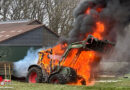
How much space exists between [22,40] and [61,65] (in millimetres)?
14011

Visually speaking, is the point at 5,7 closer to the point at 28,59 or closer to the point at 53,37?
the point at 53,37

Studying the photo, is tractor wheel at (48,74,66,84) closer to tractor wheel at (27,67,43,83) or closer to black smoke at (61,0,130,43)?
tractor wheel at (27,67,43,83)

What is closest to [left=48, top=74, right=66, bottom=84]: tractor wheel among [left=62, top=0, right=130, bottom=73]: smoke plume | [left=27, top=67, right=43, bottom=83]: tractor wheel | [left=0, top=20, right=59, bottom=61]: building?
[left=27, top=67, right=43, bottom=83]: tractor wheel

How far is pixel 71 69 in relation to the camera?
15.1 metres

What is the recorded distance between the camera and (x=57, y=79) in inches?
593

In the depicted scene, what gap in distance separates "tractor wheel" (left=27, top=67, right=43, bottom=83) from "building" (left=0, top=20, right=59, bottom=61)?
9.76 metres

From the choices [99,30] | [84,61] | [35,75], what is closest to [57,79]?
[84,61]

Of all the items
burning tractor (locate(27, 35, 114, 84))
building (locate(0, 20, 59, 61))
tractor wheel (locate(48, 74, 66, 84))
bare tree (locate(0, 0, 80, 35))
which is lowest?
tractor wheel (locate(48, 74, 66, 84))

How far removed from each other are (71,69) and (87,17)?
3.33 metres

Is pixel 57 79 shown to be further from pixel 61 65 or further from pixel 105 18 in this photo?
pixel 105 18

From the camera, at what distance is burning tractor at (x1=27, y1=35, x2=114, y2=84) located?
14742 mm

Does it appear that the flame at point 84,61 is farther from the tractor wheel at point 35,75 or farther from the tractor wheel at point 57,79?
the tractor wheel at point 35,75

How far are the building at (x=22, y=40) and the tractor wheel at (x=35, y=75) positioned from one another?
9.76 meters

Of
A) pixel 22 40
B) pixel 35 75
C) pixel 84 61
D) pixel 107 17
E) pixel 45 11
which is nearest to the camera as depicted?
pixel 107 17
